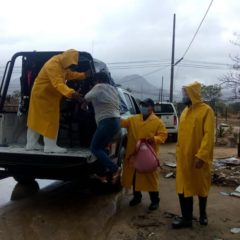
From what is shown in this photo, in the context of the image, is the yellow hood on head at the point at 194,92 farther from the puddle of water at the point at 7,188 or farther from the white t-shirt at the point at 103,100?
the puddle of water at the point at 7,188

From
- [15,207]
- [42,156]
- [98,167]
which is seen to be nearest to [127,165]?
[98,167]

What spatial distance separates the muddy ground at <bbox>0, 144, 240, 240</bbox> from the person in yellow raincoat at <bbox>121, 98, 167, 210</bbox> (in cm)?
33


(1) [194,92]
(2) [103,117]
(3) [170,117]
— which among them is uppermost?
(1) [194,92]

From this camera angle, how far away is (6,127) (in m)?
7.59

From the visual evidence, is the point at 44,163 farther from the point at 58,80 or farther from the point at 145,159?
the point at 145,159

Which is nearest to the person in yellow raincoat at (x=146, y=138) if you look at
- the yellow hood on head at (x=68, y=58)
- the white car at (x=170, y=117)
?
the yellow hood on head at (x=68, y=58)

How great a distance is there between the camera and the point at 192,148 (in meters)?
5.62

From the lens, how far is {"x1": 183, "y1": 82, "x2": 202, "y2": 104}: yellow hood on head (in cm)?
568

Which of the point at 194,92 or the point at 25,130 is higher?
the point at 194,92

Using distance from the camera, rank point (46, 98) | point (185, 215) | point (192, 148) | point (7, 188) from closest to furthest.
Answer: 1. point (192, 148)
2. point (185, 215)
3. point (46, 98)
4. point (7, 188)

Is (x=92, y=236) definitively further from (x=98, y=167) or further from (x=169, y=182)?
(x=169, y=182)

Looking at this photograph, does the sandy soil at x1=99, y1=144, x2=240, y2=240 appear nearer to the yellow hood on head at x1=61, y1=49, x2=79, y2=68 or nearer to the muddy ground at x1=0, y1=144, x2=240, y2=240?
the muddy ground at x1=0, y1=144, x2=240, y2=240

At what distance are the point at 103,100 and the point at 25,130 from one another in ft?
7.00

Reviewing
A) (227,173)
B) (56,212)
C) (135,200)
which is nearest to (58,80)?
(56,212)
